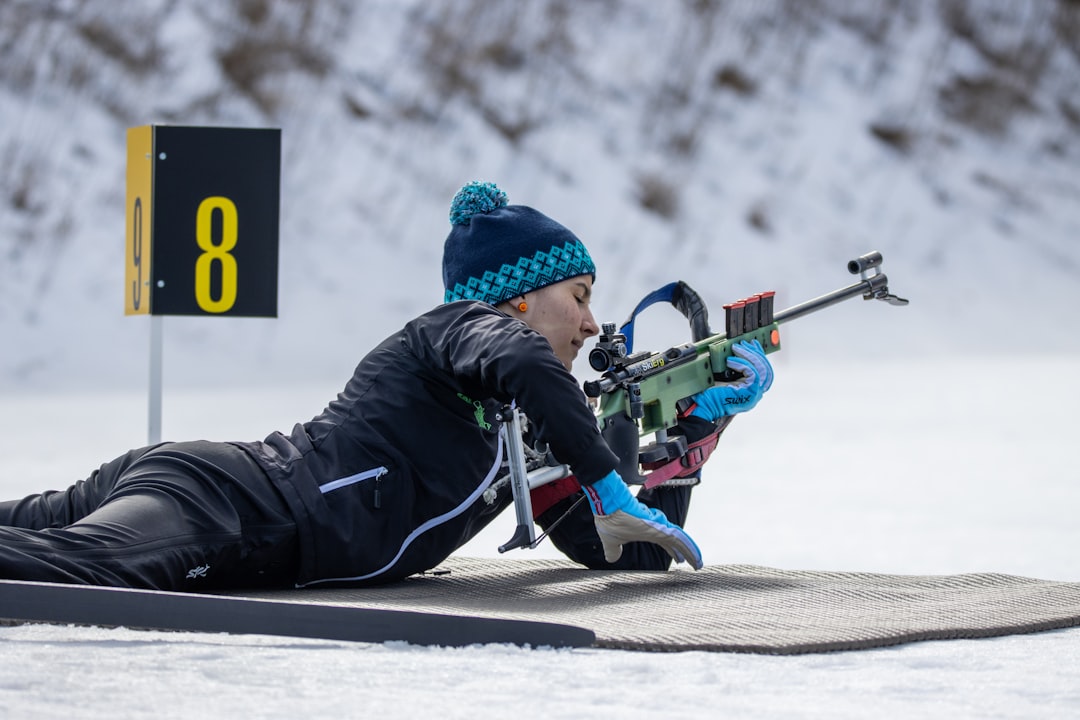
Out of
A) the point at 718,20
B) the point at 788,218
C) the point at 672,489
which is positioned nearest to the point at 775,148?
the point at 788,218

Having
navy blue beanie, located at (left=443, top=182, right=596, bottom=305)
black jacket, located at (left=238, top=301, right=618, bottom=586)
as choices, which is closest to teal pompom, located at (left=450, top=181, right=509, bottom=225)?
navy blue beanie, located at (left=443, top=182, right=596, bottom=305)

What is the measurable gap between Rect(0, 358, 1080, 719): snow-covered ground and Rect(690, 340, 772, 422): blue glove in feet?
2.16

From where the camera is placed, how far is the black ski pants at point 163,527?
1798mm

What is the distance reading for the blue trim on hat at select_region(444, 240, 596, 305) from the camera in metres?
2.23

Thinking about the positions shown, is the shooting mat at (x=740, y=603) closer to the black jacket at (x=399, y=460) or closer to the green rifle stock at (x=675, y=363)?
the black jacket at (x=399, y=460)

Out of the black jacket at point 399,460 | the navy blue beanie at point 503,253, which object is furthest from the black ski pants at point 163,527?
the navy blue beanie at point 503,253

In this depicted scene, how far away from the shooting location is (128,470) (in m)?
2.04

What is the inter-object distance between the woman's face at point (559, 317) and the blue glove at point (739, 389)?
25cm

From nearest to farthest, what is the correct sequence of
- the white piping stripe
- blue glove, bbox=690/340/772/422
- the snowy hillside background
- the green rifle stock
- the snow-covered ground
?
the snow-covered ground, the white piping stripe, the green rifle stock, blue glove, bbox=690/340/772/422, the snowy hillside background

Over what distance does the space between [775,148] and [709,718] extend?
9.94 meters

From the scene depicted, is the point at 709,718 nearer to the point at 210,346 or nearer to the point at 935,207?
the point at 210,346

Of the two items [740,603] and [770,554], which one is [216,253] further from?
[740,603]

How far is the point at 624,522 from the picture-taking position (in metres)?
1.98

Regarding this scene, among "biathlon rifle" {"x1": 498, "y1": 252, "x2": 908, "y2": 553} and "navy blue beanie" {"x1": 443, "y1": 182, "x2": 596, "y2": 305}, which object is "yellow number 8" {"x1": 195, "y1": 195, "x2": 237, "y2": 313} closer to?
"navy blue beanie" {"x1": 443, "y1": 182, "x2": 596, "y2": 305}
